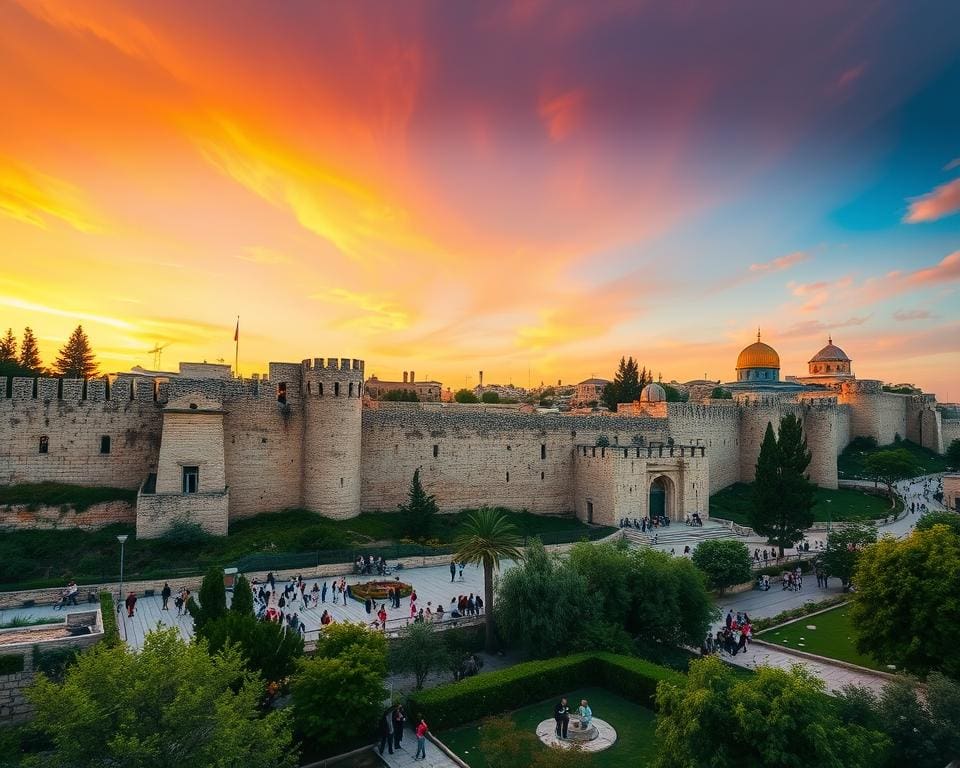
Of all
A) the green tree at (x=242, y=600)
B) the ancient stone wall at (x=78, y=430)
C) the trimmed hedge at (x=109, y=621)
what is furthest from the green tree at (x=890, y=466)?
the trimmed hedge at (x=109, y=621)

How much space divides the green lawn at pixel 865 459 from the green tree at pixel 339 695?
51.6m

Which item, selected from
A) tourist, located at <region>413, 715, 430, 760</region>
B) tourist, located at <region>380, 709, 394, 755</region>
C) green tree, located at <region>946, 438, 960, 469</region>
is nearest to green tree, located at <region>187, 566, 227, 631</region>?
tourist, located at <region>380, 709, 394, 755</region>

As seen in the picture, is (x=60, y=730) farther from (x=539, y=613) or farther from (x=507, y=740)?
(x=539, y=613)

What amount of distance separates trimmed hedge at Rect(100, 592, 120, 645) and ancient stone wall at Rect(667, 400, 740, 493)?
114 feet

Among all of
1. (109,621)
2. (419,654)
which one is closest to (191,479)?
(109,621)

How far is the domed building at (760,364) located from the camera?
70.8 metres

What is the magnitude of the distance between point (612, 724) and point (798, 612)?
1125 cm

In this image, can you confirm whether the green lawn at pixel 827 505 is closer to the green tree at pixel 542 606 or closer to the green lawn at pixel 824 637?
the green lawn at pixel 824 637

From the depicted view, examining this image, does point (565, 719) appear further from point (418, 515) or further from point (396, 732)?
point (418, 515)

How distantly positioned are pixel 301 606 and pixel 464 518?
14.3 meters

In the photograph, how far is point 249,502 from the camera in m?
30.2

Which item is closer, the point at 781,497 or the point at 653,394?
the point at 781,497

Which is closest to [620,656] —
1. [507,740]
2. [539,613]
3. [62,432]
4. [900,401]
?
[539,613]

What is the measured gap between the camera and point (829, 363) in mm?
79438
